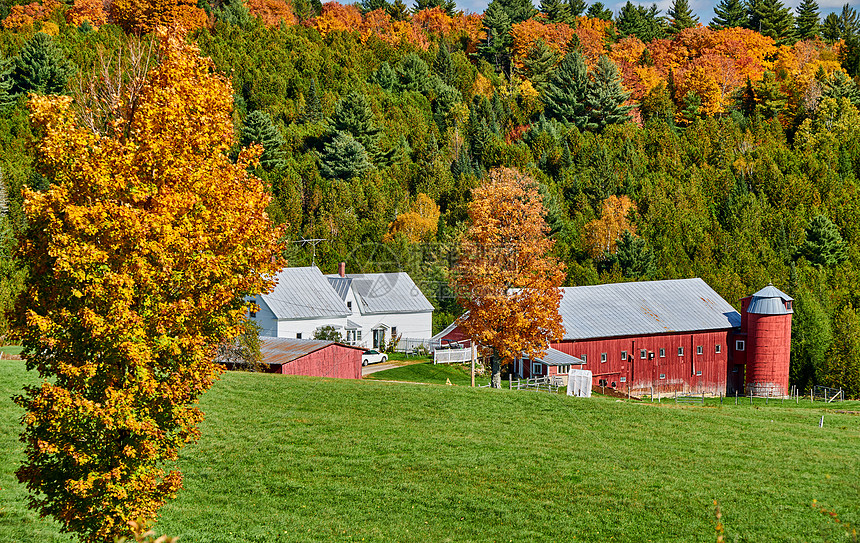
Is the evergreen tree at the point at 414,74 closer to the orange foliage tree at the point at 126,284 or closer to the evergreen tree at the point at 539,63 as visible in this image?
the evergreen tree at the point at 539,63

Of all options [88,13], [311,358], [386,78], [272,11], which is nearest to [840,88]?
→ [386,78]

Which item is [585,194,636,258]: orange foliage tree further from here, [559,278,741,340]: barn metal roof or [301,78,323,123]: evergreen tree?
[301,78,323,123]: evergreen tree

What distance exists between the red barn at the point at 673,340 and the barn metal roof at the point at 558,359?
1645 mm

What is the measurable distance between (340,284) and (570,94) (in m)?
58.3

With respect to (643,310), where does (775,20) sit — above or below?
above

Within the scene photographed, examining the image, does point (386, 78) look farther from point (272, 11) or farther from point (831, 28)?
point (831, 28)

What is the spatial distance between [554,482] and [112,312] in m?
14.2

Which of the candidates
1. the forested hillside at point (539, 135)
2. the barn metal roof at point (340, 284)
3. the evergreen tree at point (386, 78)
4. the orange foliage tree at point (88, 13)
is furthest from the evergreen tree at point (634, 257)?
the orange foliage tree at point (88, 13)

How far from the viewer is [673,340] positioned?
185 ft

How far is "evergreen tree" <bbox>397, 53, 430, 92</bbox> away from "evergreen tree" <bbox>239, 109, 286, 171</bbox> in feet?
107

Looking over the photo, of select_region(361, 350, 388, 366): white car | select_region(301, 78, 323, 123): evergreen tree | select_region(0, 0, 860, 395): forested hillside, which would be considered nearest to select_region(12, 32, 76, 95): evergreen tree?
select_region(0, 0, 860, 395): forested hillside

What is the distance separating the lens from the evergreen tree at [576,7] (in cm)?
15812

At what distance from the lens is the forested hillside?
249 ft

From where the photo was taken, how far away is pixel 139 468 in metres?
11.7
